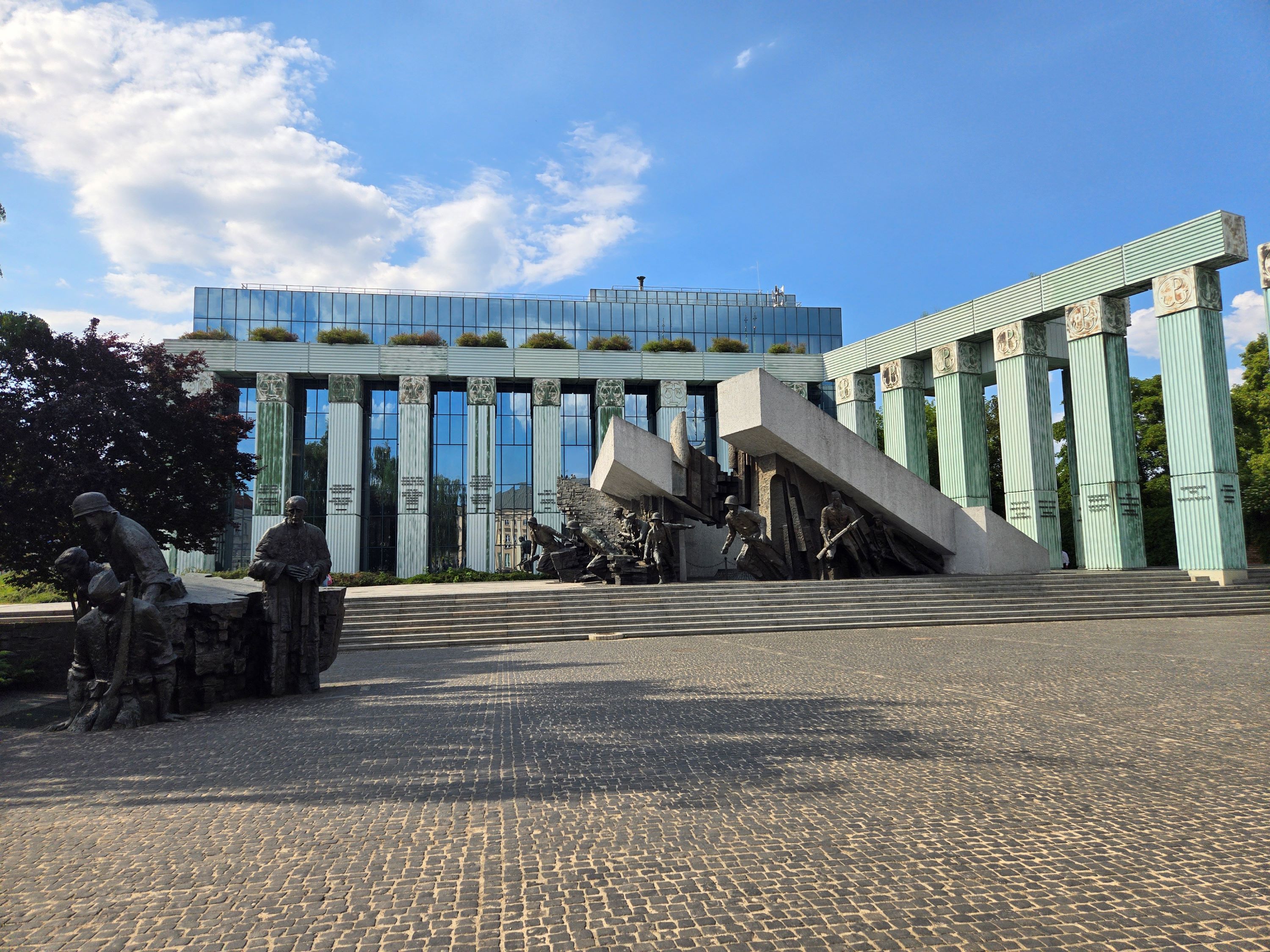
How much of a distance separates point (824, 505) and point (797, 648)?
708cm

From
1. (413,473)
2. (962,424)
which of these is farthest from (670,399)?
(962,424)

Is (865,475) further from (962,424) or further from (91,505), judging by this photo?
(91,505)

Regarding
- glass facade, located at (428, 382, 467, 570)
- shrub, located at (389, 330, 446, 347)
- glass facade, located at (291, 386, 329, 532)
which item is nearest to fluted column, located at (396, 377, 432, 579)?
glass facade, located at (428, 382, 467, 570)

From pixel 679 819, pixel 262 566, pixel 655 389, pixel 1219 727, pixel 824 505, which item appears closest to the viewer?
pixel 679 819

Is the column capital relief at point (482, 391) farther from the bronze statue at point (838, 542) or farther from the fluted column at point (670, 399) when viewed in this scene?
the bronze statue at point (838, 542)

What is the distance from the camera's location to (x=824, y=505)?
16516 millimetres

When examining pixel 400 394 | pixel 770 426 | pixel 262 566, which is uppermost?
pixel 400 394

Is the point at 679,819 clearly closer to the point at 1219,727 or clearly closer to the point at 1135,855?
the point at 1135,855

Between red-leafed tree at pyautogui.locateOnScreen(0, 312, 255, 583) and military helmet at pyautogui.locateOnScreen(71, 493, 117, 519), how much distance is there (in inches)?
250

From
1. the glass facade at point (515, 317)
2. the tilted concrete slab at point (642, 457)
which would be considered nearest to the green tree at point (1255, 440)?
the glass facade at point (515, 317)

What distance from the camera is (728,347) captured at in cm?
3478

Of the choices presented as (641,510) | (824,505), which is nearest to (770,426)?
(824,505)

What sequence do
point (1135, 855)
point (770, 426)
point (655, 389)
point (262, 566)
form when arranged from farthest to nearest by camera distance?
point (655, 389)
point (770, 426)
point (262, 566)
point (1135, 855)

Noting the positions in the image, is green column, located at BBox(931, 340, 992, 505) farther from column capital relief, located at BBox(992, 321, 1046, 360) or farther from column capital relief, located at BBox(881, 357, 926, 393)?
column capital relief, located at BBox(881, 357, 926, 393)
